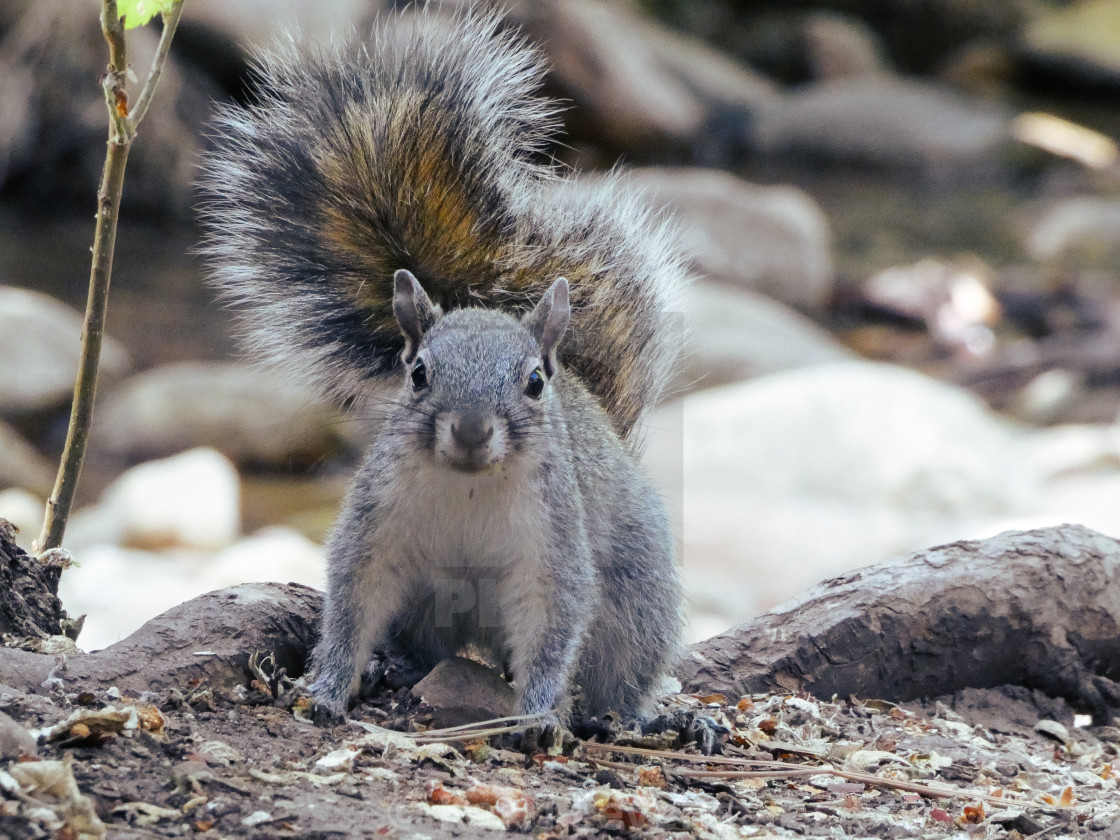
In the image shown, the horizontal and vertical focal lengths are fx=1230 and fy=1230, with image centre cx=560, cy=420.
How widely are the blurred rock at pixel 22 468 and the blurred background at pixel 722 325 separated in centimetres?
2

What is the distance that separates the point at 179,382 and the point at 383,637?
6.03 m

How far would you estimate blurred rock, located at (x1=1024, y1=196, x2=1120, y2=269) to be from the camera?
14.1 m

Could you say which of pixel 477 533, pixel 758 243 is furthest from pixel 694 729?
pixel 758 243

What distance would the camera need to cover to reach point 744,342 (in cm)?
998

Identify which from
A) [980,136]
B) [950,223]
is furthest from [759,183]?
[980,136]

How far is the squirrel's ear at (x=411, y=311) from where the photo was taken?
282 centimetres

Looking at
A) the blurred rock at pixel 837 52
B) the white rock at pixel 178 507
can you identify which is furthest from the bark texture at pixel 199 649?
the blurred rock at pixel 837 52

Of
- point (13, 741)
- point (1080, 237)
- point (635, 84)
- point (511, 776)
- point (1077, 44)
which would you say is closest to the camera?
point (13, 741)

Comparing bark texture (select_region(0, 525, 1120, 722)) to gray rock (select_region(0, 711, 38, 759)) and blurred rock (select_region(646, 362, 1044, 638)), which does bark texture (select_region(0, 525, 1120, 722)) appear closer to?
gray rock (select_region(0, 711, 38, 759))

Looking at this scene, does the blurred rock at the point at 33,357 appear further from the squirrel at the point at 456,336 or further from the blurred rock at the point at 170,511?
the squirrel at the point at 456,336

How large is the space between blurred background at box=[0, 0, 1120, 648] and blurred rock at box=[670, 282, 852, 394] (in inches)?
1.2

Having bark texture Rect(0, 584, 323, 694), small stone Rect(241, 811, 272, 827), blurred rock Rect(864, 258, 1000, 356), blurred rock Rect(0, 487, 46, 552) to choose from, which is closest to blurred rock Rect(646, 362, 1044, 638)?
blurred rock Rect(0, 487, 46, 552)

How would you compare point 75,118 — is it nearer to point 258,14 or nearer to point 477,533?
point 258,14

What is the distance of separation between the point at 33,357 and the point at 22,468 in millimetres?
1120
